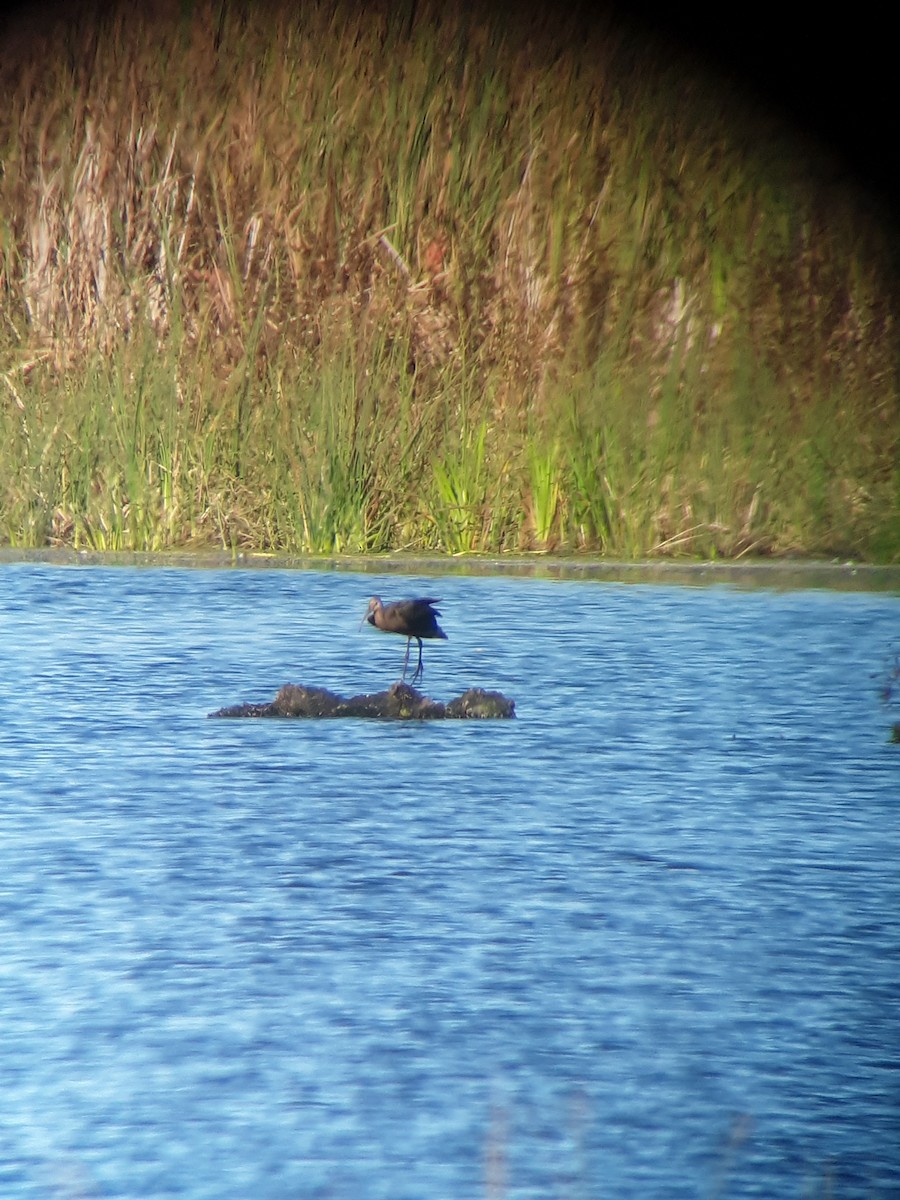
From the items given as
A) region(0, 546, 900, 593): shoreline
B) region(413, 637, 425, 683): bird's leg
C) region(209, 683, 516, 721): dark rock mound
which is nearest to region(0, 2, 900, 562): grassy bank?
region(0, 546, 900, 593): shoreline

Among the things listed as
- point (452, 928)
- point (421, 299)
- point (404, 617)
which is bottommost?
point (452, 928)

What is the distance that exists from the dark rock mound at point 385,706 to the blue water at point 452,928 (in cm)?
6

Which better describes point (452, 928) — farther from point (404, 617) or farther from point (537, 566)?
point (537, 566)

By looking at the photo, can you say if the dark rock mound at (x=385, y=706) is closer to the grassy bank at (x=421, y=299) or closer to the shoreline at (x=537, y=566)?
the shoreline at (x=537, y=566)

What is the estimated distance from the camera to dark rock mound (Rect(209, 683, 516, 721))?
505 cm

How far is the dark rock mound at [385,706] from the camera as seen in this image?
505cm

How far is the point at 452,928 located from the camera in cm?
342

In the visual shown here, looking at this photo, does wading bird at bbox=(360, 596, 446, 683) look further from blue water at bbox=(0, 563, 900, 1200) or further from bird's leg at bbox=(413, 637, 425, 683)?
blue water at bbox=(0, 563, 900, 1200)

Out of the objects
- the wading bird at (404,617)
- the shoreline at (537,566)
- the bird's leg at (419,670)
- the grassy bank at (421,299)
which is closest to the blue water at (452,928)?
the bird's leg at (419,670)

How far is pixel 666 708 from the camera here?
209 inches

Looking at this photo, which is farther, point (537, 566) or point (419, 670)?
point (537, 566)

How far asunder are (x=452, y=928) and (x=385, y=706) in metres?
1.73

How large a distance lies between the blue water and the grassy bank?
5.89 feet

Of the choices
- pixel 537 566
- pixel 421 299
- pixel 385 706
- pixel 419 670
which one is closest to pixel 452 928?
pixel 385 706
